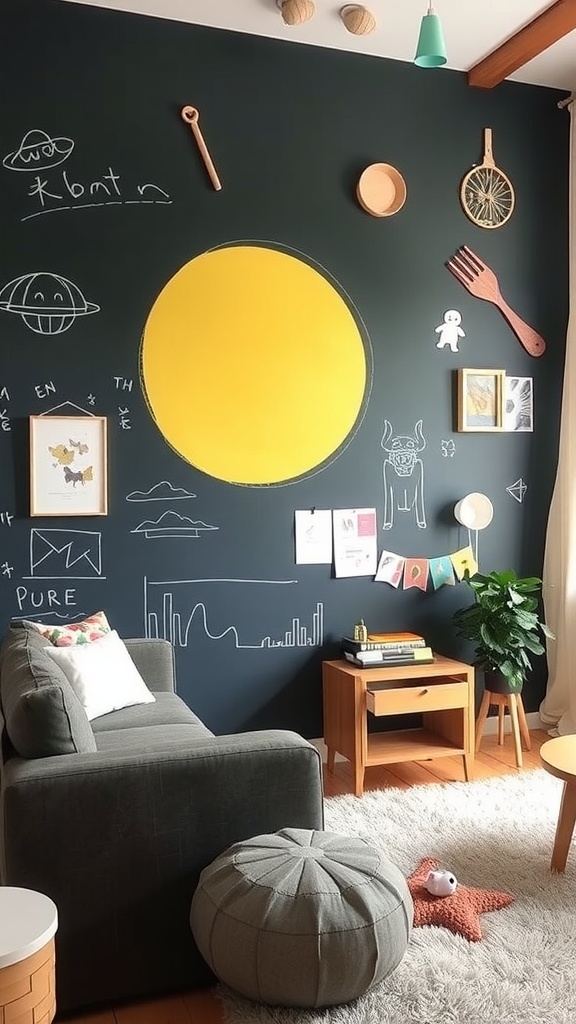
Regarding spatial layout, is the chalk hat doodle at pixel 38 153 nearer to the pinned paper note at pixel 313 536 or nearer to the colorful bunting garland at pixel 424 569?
the pinned paper note at pixel 313 536

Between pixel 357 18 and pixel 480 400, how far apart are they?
170 centimetres

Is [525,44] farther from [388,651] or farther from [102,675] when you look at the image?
[102,675]

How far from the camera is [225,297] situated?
12.6 ft

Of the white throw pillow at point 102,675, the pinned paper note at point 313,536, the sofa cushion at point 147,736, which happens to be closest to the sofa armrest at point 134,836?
the sofa cushion at point 147,736

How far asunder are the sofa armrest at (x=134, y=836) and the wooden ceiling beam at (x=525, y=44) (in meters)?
3.07

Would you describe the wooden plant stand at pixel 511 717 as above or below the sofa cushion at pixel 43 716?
below

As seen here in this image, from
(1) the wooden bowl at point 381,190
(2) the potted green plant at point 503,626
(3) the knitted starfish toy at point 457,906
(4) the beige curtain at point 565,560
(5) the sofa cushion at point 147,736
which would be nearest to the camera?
(3) the knitted starfish toy at point 457,906

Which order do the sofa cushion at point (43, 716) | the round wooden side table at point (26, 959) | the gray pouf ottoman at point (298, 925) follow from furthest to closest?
1. the sofa cushion at point (43, 716)
2. the gray pouf ottoman at point (298, 925)
3. the round wooden side table at point (26, 959)

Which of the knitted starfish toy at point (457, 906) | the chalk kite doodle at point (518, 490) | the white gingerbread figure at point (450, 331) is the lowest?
the knitted starfish toy at point (457, 906)

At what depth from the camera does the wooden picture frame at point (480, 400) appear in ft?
13.9

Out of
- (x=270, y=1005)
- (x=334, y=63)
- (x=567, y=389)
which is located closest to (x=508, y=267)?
(x=567, y=389)

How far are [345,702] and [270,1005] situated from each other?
1.68 m

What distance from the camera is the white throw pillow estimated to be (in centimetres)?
309

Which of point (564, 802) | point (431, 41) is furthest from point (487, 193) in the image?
point (564, 802)
